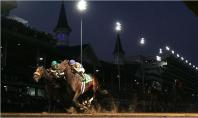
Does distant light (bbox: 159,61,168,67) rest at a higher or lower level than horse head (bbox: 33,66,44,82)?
higher

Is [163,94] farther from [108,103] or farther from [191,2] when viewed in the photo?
[191,2]

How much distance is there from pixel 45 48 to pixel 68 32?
7298cm

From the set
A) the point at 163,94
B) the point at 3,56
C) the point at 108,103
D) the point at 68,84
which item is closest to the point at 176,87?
the point at 163,94

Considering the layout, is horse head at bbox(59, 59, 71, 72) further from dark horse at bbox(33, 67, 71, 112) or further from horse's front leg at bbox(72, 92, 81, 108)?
horse's front leg at bbox(72, 92, 81, 108)

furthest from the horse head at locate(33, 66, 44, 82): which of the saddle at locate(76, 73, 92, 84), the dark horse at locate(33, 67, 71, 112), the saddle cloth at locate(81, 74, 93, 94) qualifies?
the saddle cloth at locate(81, 74, 93, 94)

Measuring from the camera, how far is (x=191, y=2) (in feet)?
17.2

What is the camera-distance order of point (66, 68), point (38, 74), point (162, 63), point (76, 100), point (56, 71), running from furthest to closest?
point (162, 63) < point (56, 71) < point (66, 68) < point (38, 74) < point (76, 100)

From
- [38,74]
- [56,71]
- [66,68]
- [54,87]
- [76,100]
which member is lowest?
[76,100]

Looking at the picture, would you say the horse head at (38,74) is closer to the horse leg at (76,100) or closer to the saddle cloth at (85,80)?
the horse leg at (76,100)

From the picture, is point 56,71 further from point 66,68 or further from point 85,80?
point 85,80

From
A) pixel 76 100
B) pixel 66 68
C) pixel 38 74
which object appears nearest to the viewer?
pixel 76 100

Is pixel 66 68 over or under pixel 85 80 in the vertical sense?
over

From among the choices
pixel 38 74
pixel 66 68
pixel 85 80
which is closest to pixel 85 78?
pixel 85 80

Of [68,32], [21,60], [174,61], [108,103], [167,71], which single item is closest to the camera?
[108,103]
